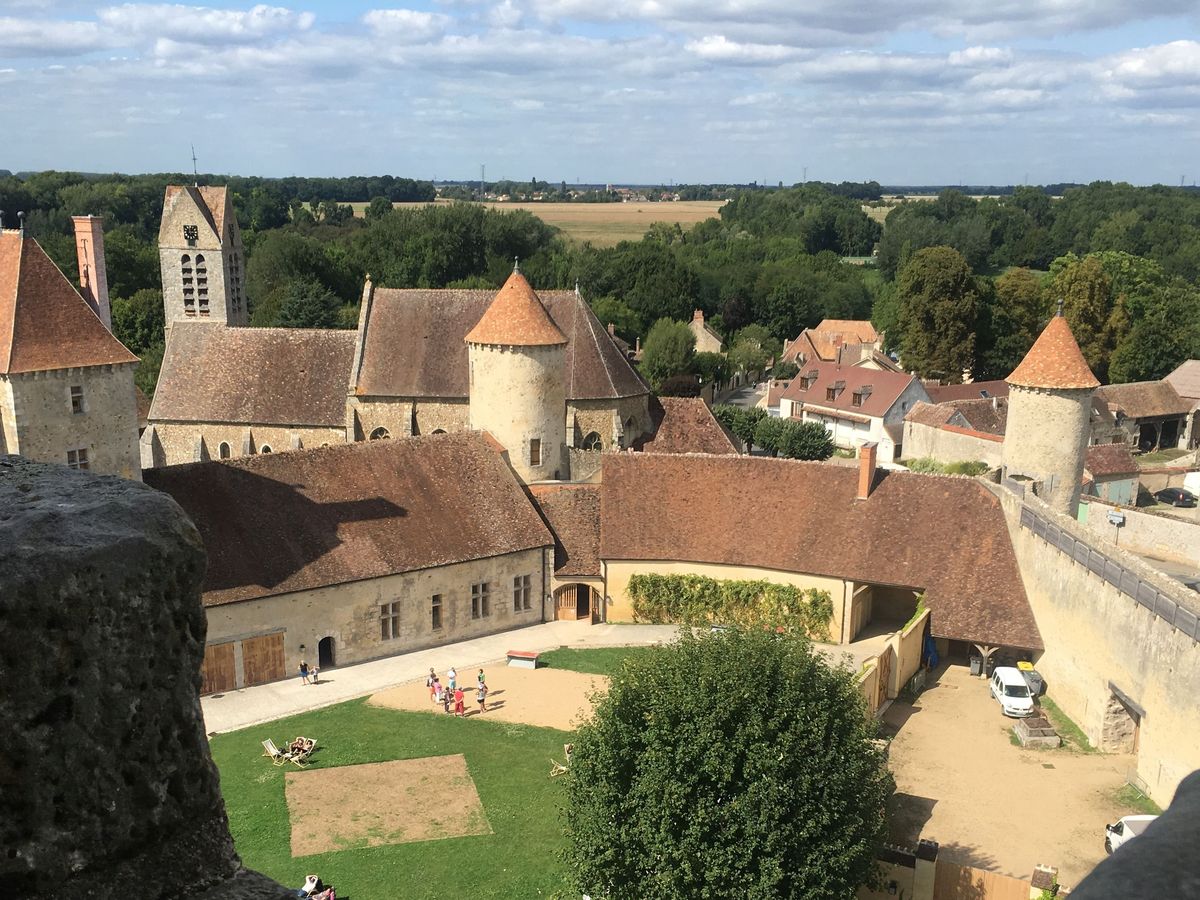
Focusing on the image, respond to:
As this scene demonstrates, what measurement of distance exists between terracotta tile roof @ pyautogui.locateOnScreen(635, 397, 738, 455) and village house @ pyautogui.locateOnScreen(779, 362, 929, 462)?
1876 centimetres

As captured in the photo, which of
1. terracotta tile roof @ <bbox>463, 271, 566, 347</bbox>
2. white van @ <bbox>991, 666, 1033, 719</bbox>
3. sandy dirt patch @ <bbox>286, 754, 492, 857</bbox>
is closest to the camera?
sandy dirt patch @ <bbox>286, 754, 492, 857</bbox>

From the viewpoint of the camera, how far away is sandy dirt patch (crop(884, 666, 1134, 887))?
2152cm

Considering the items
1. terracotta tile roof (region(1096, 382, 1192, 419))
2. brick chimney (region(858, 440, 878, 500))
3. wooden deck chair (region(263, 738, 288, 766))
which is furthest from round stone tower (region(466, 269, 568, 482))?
terracotta tile roof (region(1096, 382, 1192, 419))

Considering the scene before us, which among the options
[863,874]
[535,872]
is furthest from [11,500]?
[535,872]

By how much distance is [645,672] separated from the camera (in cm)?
1938

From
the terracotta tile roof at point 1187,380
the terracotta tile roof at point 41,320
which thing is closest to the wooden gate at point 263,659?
the terracotta tile roof at point 41,320

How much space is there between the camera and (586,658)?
31906 millimetres

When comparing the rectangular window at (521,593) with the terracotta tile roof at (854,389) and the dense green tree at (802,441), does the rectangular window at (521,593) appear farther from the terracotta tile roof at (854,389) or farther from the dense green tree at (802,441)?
the terracotta tile roof at (854,389)

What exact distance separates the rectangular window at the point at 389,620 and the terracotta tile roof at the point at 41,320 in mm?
10056

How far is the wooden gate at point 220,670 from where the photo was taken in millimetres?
28797

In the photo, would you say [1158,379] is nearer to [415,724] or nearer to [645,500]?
[645,500]

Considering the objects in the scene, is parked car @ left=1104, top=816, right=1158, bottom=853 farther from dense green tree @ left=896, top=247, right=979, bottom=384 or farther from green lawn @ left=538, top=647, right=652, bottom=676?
dense green tree @ left=896, top=247, right=979, bottom=384

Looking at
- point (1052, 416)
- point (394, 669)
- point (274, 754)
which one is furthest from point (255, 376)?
point (1052, 416)

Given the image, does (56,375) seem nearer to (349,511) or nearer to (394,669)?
(349,511)
